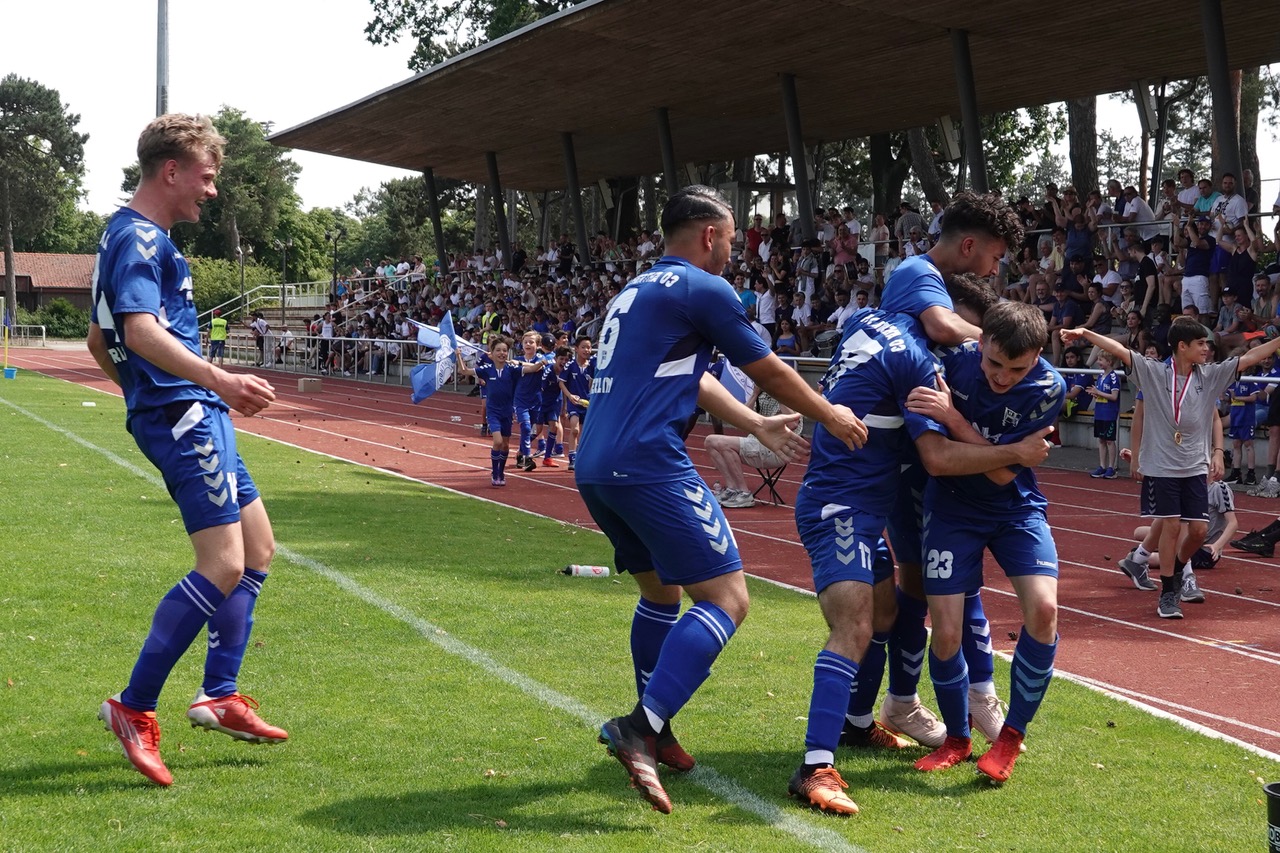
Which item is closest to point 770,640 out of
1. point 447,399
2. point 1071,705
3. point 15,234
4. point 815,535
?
point 1071,705

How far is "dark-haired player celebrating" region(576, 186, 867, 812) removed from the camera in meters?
4.28

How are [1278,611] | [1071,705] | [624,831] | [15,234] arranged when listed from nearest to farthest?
[624,831] < [1071,705] < [1278,611] < [15,234]

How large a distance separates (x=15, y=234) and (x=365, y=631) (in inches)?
3492

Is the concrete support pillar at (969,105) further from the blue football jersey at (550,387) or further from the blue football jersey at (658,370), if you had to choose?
the blue football jersey at (658,370)

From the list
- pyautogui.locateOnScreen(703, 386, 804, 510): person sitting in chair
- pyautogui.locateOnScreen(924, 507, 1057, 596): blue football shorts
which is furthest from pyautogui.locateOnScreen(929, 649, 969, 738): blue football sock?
pyautogui.locateOnScreen(703, 386, 804, 510): person sitting in chair

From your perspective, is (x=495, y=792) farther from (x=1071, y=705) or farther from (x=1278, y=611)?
(x=1278, y=611)

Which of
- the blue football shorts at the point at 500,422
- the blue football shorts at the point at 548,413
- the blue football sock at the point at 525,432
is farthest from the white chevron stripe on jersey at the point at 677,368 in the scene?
the blue football shorts at the point at 548,413

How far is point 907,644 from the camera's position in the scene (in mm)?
5191

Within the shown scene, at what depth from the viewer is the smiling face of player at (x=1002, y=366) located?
4535 millimetres

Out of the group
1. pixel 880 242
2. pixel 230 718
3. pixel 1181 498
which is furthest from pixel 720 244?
pixel 880 242

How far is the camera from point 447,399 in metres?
32.0

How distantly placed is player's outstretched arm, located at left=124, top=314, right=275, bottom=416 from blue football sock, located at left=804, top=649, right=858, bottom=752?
214cm

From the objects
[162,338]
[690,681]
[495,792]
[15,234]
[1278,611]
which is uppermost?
[15,234]

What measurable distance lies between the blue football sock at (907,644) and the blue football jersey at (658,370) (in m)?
1.39
